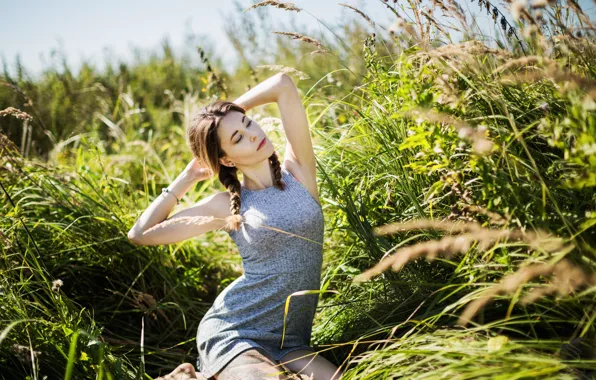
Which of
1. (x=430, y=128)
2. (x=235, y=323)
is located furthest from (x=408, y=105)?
(x=235, y=323)

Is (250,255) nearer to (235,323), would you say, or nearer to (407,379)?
(235,323)

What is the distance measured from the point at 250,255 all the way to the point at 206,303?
0.95 m

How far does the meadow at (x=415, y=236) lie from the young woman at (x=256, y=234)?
17 centimetres

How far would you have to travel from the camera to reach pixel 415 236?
1749mm

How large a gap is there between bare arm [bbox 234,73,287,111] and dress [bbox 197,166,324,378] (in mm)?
469

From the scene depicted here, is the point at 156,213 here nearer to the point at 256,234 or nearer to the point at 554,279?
the point at 256,234

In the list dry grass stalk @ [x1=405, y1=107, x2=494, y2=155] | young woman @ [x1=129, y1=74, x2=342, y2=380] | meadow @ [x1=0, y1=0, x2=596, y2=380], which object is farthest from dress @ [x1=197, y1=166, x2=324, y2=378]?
dry grass stalk @ [x1=405, y1=107, x2=494, y2=155]

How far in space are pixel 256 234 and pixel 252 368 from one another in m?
0.54

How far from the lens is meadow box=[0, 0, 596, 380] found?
1.37 meters

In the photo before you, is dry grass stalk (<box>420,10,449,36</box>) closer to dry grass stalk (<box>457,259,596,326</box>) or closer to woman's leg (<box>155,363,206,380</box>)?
dry grass stalk (<box>457,259,596,326</box>)

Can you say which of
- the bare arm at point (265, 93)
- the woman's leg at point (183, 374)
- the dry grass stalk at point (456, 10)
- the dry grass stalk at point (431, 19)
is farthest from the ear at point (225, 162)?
the dry grass stalk at point (456, 10)

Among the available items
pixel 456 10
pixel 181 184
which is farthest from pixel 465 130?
pixel 181 184

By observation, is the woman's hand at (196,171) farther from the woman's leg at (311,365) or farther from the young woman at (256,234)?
the woman's leg at (311,365)

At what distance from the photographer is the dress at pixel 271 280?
210 cm
